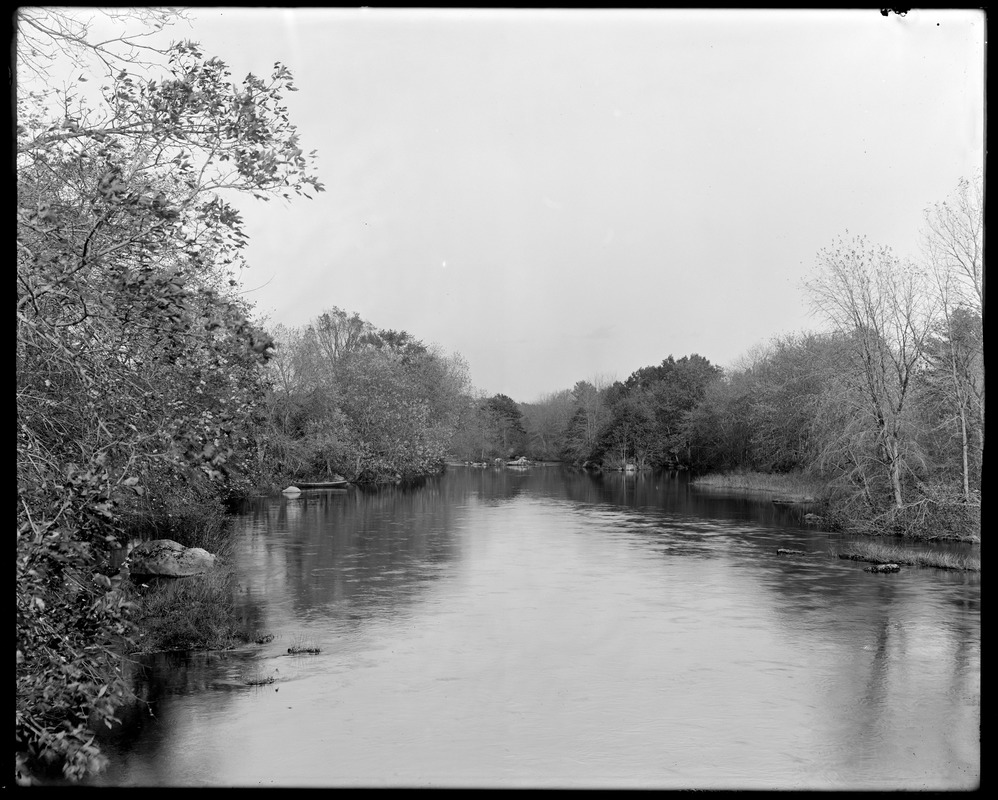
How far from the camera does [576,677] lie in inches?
422

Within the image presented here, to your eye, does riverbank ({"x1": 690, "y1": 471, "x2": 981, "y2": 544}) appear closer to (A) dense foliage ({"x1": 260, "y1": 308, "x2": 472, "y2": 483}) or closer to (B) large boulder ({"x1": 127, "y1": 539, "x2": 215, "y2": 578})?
(B) large boulder ({"x1": 127, "y1": 539, "x2": 215, "y2": 578})

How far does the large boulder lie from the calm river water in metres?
1.04

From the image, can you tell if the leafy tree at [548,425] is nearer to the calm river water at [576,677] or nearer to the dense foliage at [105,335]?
the calm river water at [576,677]

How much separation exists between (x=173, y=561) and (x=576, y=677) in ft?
29.2

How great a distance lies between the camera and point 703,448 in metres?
54.0

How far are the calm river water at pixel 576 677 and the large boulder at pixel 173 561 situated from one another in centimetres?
104

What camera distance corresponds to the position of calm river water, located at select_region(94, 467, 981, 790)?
779cm

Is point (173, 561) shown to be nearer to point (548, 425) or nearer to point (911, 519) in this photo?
point (911, 519)

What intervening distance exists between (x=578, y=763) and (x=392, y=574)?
10.1 m

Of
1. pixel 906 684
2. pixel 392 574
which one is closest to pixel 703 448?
pixel 392 574

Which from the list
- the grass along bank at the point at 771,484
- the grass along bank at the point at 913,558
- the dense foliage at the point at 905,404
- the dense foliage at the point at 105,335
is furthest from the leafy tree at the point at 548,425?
the dense foliage at the point at 105,335

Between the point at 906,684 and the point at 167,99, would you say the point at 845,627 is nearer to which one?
the point at 906,684

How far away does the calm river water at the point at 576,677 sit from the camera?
307 inches

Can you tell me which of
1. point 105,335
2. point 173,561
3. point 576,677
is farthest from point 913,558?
point 105,335
